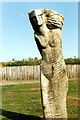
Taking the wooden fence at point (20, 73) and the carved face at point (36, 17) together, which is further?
the wooden fence at point (20, 73)

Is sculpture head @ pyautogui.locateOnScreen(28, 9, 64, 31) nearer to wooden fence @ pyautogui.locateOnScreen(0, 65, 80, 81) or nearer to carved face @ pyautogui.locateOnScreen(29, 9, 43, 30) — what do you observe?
carved face @ pyautogui.locateOnScreen(29, 9, 43, 30)

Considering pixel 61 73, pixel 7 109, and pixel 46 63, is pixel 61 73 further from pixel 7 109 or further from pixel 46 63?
pixel 7 109

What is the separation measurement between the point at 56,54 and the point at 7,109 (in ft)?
13.3

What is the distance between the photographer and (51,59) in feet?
13.7

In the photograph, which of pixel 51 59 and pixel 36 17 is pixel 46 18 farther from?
pixel 51 59

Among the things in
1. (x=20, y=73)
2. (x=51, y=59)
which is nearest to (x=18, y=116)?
(x=51, y=59)

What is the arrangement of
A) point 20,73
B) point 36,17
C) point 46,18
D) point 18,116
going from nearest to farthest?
point 36,17
point 46,18
point 18,116
point 20,73

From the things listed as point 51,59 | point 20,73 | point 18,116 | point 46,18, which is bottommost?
point 20,73

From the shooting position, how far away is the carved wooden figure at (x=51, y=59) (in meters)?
4.12

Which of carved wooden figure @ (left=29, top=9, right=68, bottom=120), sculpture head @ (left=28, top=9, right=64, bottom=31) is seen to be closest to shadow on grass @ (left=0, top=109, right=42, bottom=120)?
carved wooden figure @ (left=29, top=9, right=68, bottom=120)

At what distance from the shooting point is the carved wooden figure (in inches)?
162

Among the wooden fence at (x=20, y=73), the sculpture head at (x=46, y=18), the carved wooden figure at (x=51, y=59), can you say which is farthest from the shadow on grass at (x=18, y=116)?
the wooden fence at (x=20, y=73)

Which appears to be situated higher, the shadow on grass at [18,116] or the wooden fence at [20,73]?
the shadow on grass at [18,116]

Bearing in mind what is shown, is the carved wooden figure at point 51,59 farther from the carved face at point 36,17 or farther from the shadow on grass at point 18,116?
the shadow on grass at point 18,116
